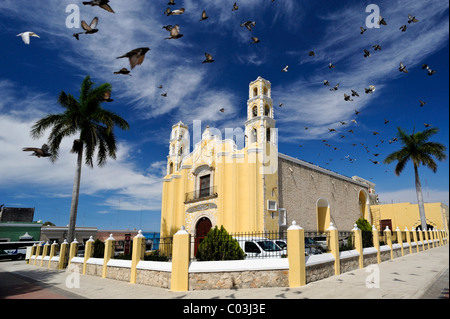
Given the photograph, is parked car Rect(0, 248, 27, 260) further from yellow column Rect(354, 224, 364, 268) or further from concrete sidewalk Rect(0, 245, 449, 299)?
yellow column Rect(354, 224, 364, 268)

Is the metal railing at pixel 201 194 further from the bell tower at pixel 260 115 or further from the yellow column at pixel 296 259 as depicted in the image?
the yellow column at pixel 296 259

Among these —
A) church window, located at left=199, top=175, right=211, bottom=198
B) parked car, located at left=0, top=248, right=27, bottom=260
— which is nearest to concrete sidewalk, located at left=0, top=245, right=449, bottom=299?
church window, located at left=199, top=175, right=211, bottom=198

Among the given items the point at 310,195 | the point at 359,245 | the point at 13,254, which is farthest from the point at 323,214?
the point at 13,254

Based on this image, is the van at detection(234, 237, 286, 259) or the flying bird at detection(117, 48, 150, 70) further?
the van at detection(234, 237, 286, 259)

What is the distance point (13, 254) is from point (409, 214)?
4364 cm

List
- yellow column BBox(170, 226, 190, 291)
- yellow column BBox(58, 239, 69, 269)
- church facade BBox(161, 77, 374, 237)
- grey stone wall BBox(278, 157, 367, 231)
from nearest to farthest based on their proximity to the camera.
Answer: yellow column BBox(170, 226, 190, 291) → yellow column BBox(58, 239, 69, 269) → church facade BBox(161, 77, 374, 237) → grey stone wall BBox(278, 157, 367, 231)

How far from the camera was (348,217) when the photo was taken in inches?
1104

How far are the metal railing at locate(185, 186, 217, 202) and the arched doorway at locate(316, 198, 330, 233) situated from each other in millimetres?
10083

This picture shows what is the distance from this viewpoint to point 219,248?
9.80 meters

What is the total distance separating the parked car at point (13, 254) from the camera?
89.2 feet

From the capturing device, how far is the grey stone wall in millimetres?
20797

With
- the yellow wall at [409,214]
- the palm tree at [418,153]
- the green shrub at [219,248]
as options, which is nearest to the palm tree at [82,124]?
the green shrub at [219,248]

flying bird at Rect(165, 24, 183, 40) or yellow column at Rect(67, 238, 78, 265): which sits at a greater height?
flying bird at Rect(165, 24, 183, 40)
